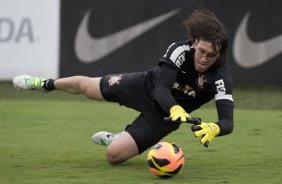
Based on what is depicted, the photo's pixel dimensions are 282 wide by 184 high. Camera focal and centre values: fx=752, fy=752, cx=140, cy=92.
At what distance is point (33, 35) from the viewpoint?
51.6ft

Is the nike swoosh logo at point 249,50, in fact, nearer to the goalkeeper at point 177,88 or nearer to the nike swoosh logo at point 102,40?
the nike swoosh logo at point 102,40

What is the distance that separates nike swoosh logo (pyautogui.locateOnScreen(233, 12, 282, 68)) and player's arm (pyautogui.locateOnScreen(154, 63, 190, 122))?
27.4 ft

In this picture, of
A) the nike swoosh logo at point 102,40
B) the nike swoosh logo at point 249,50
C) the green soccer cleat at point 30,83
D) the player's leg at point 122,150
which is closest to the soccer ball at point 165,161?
the player's leg at point 122,150

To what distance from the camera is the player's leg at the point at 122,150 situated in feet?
25.1

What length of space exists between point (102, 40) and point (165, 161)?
29.8 feet

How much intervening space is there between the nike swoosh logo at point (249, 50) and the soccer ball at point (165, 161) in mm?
8626

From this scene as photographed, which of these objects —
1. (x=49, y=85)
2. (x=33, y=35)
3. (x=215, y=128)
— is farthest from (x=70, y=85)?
(x=33, y=35)

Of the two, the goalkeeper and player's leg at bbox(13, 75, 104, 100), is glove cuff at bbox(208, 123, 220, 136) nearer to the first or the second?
the goalkeeper

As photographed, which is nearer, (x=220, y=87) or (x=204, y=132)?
(x=204, y=132)

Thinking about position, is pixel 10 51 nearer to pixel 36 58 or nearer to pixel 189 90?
pixel 36 58

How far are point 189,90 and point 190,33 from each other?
61cm

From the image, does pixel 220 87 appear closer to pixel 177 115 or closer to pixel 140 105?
pixel 177 115

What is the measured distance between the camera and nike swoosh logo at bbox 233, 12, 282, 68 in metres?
15.4

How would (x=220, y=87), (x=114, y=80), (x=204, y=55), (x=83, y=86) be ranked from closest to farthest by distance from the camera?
(x=204, y=55), (x=220, y=87), (x=114, y=80), (x=83, y=86)
